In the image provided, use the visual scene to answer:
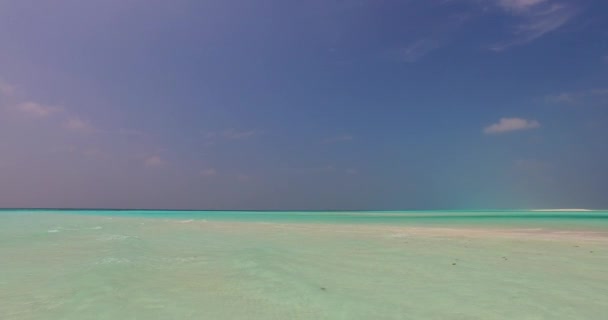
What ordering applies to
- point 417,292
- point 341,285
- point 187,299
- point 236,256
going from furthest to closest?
point 236,256 < point 341,285 < point 417,292 < point 187,299

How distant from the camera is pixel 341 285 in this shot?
461 cm

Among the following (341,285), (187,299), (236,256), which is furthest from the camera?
(236,256)

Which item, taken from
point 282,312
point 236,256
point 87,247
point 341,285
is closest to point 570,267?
point 341,285

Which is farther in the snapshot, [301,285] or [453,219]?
[453,219]

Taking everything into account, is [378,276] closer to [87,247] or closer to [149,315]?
[149,315]

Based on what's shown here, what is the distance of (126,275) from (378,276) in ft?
12.3

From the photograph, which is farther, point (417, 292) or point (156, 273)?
→ point (156, 273)

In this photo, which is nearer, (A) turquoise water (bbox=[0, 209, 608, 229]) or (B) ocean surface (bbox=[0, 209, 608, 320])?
(B) ocean surface (bbox=[0, 209, 608, 320])

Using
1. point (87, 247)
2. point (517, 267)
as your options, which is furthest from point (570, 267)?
point (87, 247)

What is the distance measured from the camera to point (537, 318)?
3287mm

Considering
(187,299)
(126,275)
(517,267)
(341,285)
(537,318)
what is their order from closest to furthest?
(537,318), (187,299), (341,285), (126,275), (517,267)

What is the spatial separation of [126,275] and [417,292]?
414 cm

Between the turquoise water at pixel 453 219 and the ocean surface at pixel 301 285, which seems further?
the turquoise water at pixel 453 219

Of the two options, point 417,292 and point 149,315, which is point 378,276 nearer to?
point 417,292
